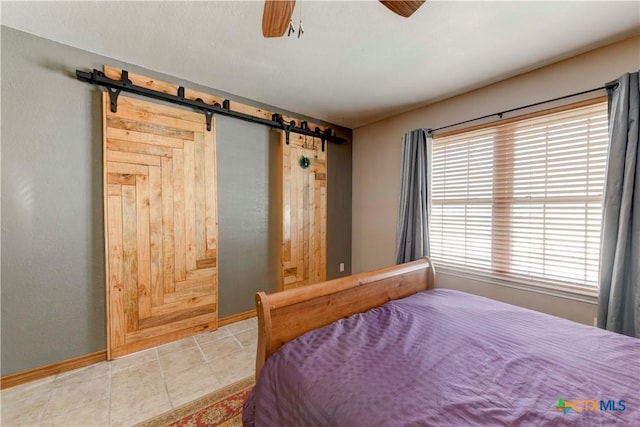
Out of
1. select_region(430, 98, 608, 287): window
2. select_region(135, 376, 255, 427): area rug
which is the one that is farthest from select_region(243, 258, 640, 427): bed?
select_region(430, 98, 608, 287): window

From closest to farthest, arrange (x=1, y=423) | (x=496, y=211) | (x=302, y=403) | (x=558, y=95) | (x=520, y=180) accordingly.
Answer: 1. (x=302, y=403)
2. (x=1, y=423)
3. (x=558, y=95)
4. (x=520, y=180)
5. (x=496, y=211)

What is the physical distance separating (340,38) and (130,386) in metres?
2.86

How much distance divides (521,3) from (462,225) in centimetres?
186

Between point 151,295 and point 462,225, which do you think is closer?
point 151,295

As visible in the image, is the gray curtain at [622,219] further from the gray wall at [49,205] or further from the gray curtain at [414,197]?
the gray wall at [49,205]

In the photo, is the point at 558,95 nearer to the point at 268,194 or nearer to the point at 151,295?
the point at 268,194

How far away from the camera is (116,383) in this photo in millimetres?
1778

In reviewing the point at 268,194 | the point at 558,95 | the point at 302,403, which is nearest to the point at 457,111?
the point at 558,95

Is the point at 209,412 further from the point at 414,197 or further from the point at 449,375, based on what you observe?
the point at 414,197

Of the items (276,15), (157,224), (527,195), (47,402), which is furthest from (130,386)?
(527,195)

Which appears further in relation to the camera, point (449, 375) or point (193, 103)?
point (193, 103)

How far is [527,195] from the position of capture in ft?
7.36

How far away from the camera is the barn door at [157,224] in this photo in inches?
81.2

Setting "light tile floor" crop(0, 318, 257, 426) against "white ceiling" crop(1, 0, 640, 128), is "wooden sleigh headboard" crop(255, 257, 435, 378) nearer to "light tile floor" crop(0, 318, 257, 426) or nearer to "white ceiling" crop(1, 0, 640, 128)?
"light tile floor" crop(0, 318, 257, 426)
